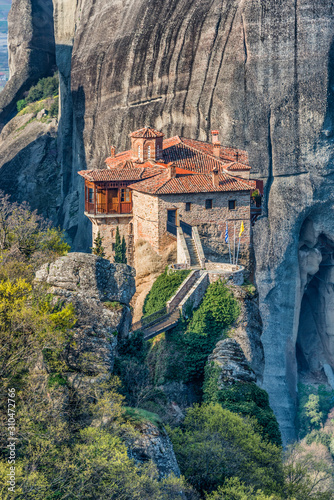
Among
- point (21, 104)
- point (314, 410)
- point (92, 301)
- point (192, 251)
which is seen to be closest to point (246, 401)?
point (92, 301)

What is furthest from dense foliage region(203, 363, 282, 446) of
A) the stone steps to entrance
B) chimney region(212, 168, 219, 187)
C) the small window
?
the small window

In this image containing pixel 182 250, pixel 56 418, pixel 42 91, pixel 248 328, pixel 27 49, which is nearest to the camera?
Answer: pixel 56 418

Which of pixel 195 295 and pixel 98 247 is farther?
pixel 98 247

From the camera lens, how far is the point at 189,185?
45.2 meters

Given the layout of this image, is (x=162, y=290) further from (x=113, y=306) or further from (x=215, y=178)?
(x=113, y=306)

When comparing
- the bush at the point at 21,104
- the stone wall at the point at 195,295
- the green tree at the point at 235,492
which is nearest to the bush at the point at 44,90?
the bush at the point at 21,104

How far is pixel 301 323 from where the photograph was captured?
86.6 m

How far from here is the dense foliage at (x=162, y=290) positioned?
134 ft

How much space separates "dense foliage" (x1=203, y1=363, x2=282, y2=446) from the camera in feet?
117

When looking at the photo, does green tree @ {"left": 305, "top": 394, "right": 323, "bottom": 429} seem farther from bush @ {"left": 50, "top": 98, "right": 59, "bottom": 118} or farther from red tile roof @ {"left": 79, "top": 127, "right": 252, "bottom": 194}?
bush @ {"left": 50, "top": 98, "right": 59, "bottom": 118}

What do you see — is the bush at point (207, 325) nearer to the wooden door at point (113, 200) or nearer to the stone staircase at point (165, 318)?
the stone staircase at point (165, 318)

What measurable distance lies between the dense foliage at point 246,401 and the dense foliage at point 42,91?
59194mm

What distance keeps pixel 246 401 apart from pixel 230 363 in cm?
212

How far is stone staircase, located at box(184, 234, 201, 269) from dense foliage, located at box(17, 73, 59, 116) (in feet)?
163
